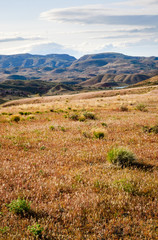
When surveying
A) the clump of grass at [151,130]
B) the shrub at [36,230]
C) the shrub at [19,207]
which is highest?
the clump of grass at [151,130]

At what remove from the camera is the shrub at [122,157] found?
7688mm

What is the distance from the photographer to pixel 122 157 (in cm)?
773

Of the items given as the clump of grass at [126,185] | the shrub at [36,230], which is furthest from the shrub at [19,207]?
the clump of grass at [126,185]

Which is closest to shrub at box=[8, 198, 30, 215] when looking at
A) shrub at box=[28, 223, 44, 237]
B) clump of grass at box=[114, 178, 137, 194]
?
shrub at box=[28, 223, 44, 237]

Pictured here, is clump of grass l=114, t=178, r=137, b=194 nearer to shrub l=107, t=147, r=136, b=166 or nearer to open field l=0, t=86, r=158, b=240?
open field l=0, t=86, r=158, b=240

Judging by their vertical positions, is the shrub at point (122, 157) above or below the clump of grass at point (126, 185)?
above

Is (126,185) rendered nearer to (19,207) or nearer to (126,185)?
(126,185)

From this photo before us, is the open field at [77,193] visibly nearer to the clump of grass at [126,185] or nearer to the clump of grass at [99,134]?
the clump of grass at [126,185]

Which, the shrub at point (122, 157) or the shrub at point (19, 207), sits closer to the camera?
the shrub at point (19, 207)

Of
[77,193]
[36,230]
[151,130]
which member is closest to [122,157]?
[77,193]

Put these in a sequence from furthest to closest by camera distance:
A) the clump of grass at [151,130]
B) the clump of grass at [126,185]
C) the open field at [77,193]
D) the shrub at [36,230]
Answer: the clump of grass at [151,130] → the clump of grass at [126,185] → the open field at [77,193] → the shrub at [36,230]

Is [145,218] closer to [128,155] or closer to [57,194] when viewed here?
[57,194]

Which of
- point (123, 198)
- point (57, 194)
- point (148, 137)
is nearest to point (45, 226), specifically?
point (57, 194)

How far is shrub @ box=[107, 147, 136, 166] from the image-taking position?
7.69 m
